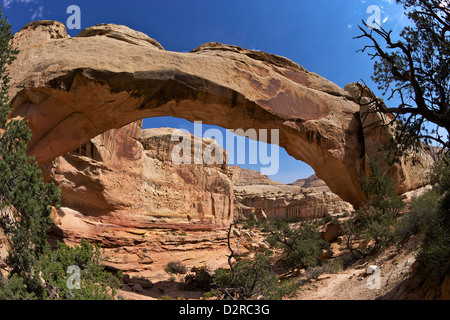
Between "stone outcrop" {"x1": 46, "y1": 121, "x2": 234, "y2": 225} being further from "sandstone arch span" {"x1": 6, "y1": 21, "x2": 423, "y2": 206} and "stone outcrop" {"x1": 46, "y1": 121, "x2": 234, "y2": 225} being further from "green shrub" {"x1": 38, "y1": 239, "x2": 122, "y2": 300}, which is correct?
"green shrub" {"x1": 38, "y1": 239, "x2": 122, "y2": 300}

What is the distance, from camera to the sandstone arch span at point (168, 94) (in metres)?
9.73

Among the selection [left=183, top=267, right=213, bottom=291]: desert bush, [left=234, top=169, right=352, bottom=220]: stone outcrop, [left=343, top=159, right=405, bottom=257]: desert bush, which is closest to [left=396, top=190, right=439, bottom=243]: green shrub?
[left=343, top=159, right=405, bottom=257]: desert bush

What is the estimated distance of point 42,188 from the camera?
6.96 meters

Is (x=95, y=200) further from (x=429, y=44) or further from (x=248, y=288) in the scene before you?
(x=429, y=44)

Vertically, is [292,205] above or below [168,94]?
below

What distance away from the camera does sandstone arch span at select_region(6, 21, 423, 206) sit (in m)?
9.73

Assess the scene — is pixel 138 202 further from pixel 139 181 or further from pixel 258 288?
pixel 258 288

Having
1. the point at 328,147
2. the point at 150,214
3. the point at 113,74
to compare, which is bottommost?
the point at 150,214

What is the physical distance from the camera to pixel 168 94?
10586mm

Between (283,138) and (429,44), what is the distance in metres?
6.31

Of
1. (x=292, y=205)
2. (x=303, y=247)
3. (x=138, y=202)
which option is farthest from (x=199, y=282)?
(x=292, y=205)

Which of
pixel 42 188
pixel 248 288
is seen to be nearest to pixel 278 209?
pixel 248 288

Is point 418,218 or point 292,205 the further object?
point 292,205

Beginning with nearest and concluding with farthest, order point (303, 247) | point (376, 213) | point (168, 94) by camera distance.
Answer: point (168, 94) → point (376, 213) → point (303, 247)
